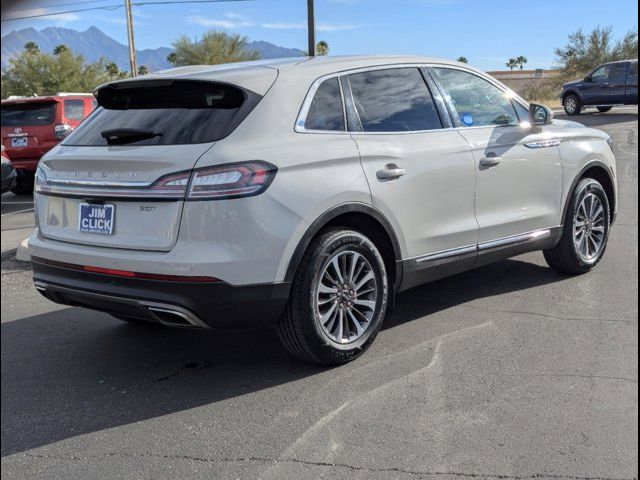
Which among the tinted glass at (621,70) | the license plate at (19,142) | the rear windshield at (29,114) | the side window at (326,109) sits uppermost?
the tinted glass at (621,70)

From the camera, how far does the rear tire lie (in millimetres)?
13859

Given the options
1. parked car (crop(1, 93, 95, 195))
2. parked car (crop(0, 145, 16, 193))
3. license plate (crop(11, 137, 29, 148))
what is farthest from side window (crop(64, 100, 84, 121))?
parked car (crop(0, 145, 16, 193))

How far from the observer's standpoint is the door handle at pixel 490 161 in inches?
185

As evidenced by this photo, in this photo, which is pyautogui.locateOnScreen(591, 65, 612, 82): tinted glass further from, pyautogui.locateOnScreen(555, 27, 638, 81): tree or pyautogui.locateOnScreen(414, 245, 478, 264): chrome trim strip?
pyautogui.locateOnScreen(414, 245, 478, 264): chrome trim strip

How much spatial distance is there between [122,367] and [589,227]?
3856 mm

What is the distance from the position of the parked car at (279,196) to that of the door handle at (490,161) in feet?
0.07

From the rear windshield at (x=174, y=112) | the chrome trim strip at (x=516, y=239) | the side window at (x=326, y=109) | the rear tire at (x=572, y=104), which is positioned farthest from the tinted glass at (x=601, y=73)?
the rear windshield at (x=174, y=112)

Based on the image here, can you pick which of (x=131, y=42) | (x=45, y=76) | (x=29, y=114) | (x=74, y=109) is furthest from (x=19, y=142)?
(x=45, y=76)

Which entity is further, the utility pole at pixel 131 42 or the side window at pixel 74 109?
the utility pole at pixel 131 42

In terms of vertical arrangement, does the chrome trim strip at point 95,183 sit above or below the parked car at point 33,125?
above

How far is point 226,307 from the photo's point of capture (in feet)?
11.4

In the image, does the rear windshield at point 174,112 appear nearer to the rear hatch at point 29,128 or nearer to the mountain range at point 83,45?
the mountain range at point 83,45

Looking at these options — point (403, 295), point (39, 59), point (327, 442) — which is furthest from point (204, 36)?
point (327, 442)

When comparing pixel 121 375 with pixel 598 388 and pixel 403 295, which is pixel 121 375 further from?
pixel 598 388
